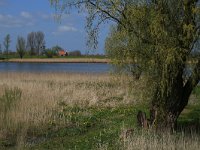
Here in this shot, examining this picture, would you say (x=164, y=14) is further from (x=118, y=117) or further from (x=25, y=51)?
(x=25, y=51)

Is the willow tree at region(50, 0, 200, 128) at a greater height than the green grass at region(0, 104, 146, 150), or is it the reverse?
the willow tree at region(50, 0, 200, 128)

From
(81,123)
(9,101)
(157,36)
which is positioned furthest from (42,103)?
(157,36)

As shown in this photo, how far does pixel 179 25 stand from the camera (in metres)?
9.66

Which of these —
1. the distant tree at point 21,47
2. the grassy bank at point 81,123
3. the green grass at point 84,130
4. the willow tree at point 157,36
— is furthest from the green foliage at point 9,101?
the distant tree at point 21,47

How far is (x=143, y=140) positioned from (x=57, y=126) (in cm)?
471

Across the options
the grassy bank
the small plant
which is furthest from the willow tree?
the small plant

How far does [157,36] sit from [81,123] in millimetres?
5342

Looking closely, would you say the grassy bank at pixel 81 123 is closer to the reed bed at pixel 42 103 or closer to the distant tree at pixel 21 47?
the reed bed at pixel 42 103

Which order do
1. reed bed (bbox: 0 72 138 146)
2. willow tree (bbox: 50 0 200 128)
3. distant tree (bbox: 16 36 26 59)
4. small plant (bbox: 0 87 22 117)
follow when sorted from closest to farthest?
willow tree (bbox: 50 0 200 128) → reed bed (bbox: 0 72 138 146) → small plant (bbox: 0 87 22 117) → distant tree (bbox: 16 36 26 59)

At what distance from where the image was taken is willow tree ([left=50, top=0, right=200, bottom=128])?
9.42 m

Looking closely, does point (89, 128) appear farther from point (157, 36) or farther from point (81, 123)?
point (157, 36)

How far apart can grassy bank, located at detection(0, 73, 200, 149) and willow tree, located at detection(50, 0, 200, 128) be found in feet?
2.43

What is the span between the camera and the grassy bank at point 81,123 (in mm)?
9742

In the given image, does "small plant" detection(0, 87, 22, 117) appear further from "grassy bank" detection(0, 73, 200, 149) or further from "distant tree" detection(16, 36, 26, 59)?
"distant tree" detection(16, 36, 26, 59)
